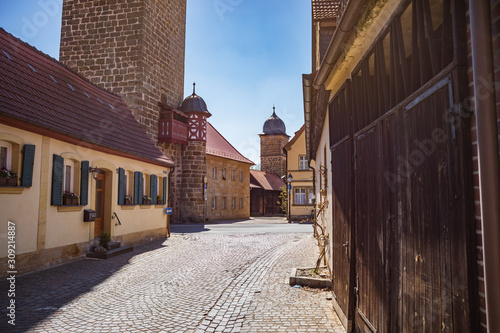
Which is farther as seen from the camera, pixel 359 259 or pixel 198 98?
pixel 198 98

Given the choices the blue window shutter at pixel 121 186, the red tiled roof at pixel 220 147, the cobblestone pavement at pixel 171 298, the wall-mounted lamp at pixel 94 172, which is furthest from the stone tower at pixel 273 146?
the cobblestone pavement at pixel 171 298

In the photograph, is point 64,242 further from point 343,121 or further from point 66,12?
point 66,12

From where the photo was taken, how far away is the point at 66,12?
70.3 ft

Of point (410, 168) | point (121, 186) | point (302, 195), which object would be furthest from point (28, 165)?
point (302, 195)

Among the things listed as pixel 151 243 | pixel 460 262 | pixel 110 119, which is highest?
pixel 110 119

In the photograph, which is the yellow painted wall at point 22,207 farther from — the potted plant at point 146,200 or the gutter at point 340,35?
the gutter at point 340,35

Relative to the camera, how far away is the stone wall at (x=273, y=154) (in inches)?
1849

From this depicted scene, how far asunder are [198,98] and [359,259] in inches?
897

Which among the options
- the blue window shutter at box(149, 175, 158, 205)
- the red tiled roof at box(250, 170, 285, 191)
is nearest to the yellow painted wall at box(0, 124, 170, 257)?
the blue window shutter at box(149, 175, 158, 205)

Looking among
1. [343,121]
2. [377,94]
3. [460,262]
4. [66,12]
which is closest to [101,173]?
[343,121]

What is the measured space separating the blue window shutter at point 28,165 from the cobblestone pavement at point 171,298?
1.91m

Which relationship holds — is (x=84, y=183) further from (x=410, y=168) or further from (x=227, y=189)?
(x=227, y=189)

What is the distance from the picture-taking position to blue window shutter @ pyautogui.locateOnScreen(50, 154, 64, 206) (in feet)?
29.0

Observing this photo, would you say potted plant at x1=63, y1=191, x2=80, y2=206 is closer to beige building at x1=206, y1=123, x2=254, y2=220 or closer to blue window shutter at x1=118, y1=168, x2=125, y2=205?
blue window shutter at x1=118, y1=168, x2=125, y2=205
